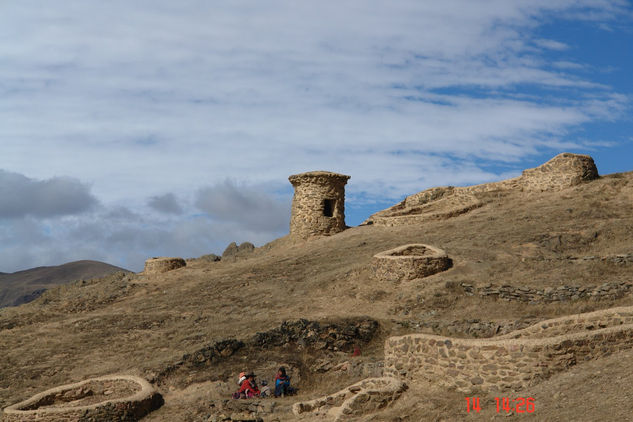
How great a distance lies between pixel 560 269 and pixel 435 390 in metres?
10.8

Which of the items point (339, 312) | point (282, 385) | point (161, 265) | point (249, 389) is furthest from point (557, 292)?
point (161, 265)

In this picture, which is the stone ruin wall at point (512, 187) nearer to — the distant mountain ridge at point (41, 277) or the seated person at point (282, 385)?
the seated person at point (282, 385)

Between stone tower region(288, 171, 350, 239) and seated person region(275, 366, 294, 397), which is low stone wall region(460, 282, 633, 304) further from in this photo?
stone tower region(288, 171, 350, 239)

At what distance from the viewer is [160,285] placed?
29094 millimetres

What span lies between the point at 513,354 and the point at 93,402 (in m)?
11.4

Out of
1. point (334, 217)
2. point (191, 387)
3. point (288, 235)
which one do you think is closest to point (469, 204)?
point (334, 217)

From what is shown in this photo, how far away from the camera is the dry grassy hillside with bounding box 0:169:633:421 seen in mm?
14207

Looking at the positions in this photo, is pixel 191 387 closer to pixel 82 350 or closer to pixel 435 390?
pixel 82 350

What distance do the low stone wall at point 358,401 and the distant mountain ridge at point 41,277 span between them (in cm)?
6408

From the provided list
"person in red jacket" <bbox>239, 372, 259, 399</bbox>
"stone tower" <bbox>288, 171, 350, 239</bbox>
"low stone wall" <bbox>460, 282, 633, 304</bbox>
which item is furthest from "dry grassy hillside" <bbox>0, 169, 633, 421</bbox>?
"stone tower" <bbox>288, 171, 350, 239</bbox>

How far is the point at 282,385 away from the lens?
15719 millimetres

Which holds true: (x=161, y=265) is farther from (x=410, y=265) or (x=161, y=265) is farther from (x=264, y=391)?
(x=264, y=391)

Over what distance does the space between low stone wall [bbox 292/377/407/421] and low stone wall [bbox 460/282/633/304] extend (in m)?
7.95

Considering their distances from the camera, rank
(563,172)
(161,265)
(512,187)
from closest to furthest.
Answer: (563,172) < (161,265) < (512,187)
